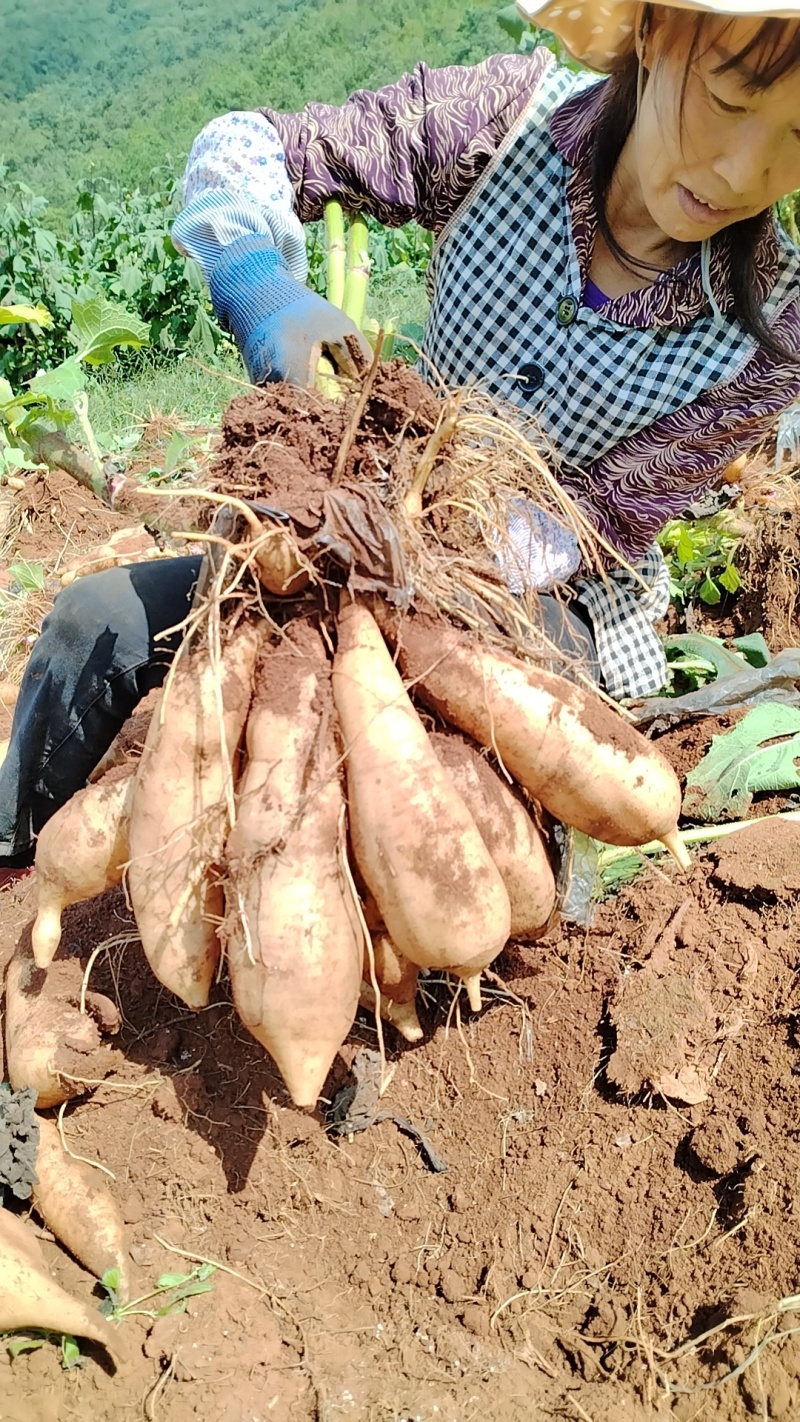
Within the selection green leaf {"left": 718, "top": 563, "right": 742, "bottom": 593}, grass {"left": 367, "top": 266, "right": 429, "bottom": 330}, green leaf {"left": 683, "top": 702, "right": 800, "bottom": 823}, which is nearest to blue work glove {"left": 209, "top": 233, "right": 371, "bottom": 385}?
green leaf {"left": 683, "top": 702, "right": 800, "bottom": 823}

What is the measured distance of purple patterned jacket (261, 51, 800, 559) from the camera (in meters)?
1.70

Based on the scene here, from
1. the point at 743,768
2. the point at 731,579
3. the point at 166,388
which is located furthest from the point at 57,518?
the point at 743,768

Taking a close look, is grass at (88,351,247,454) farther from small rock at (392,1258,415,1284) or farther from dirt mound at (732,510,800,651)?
small rock at (392,1258,415,1284)

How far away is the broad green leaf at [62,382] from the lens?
125 inches

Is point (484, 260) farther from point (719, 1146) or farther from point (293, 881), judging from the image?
point (719, 1146)

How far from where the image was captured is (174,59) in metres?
18.2

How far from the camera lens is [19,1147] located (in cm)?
162

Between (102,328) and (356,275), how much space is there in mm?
1952

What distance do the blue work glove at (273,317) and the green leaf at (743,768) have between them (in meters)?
1.17

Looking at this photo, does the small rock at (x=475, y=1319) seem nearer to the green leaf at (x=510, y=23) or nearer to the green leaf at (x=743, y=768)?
the green leaf at (x=743, y=768)

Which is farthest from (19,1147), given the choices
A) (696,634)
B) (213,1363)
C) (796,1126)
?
(696,634)

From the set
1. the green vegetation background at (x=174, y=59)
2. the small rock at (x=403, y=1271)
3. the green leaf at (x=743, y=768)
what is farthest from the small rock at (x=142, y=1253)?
the green vegetation background at (x=174, y=59)

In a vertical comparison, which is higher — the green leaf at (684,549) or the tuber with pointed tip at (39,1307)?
the tuber with pointed tip at (39,1307)

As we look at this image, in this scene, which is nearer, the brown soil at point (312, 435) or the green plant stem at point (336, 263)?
the brown soil at point (312, 435)
